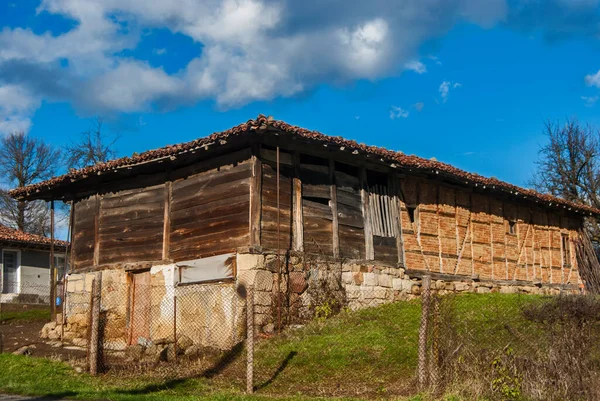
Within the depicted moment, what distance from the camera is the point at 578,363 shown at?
8.27 meters

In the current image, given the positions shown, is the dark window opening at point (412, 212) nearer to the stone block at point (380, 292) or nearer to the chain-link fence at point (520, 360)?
the stone block at point (380, 292)

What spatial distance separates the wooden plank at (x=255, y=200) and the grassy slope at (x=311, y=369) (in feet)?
6.82

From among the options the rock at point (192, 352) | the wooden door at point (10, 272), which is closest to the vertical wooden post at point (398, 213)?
the rock at point (192, 352)

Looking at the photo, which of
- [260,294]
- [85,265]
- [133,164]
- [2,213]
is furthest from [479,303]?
[2,213]

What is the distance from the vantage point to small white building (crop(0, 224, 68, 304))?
86.0 ft

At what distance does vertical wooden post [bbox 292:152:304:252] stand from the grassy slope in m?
1.86

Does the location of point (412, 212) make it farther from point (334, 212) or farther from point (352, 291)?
point (352, 291)

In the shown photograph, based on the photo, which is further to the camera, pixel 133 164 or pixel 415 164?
pixel 415 164

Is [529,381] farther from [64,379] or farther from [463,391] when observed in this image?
[64,379]

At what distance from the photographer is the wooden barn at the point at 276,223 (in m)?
13.6

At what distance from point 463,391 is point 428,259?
30.7ft

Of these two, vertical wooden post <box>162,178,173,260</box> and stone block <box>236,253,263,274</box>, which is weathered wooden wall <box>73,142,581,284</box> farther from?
stone block <box>236,253,263,274</box>

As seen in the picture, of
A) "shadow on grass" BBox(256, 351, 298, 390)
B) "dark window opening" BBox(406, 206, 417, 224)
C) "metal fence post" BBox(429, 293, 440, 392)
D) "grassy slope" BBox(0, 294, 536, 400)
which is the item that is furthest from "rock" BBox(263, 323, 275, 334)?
"dark window opening" BBox(406, 206, 417, 224)

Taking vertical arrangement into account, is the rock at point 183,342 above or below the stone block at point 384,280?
below
